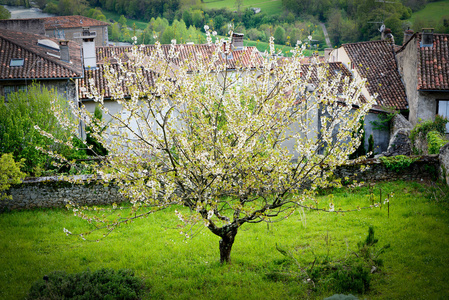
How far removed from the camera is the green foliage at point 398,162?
1471cm

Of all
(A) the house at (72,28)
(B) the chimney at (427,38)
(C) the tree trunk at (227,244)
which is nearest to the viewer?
(C) the tree trunk at (227,244)

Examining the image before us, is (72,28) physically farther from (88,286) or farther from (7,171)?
(88,286)

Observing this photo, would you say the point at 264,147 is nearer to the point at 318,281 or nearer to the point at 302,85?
the point at 302,85

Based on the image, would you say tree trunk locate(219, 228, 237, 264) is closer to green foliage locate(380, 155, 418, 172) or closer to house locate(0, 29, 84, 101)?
green foliage locate(380, 155, 418, 172)

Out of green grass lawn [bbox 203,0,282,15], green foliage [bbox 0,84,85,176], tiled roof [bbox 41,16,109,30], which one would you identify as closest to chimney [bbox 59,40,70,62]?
green foliage [bbox 0,84,85,176]

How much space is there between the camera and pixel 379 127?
22.8 metres

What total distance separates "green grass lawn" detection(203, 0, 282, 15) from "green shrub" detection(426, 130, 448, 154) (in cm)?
8019

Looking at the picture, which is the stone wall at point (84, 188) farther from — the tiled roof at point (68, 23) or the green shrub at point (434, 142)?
the tiled roof at point (68, 23)

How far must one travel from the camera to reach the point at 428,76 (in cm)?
2203

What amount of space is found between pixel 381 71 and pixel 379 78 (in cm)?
92

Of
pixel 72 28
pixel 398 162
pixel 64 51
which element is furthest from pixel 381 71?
pixel 72 28

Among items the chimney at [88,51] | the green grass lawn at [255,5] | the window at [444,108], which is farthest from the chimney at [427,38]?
the green grass lawn at [255,5]

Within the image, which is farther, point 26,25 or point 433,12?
point 433,12

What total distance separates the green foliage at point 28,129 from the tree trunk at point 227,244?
33.8 feet
